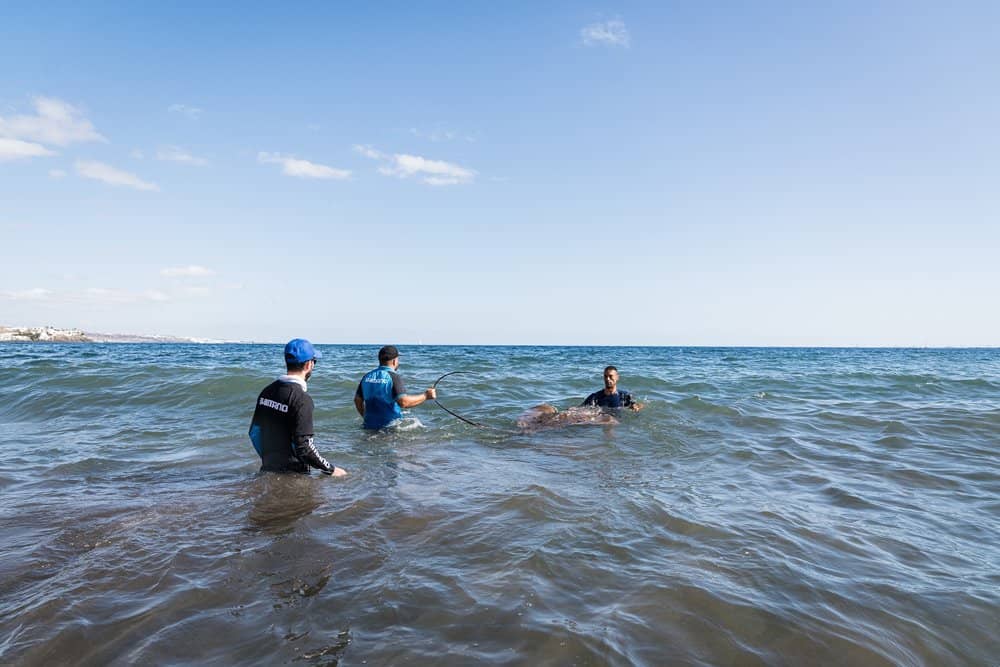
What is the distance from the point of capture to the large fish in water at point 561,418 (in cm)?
1084

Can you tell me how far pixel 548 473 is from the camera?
728 cm

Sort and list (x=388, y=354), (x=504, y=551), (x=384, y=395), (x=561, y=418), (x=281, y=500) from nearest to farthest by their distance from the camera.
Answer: (x=504, y=551) < (x=281, y=500) < (x=388, y=354) < (x=384, y=395) < (x=561, y=418)

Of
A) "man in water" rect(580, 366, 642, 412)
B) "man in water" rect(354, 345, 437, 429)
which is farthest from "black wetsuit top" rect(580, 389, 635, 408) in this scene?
"man in water" rect(354, 345, 437, 429)

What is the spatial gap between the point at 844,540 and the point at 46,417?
1501 centimetres

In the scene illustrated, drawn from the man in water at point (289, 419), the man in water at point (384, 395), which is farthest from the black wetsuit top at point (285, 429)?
the man in water at point (384, 395)

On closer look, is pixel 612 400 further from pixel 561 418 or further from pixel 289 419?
pixel 289 419

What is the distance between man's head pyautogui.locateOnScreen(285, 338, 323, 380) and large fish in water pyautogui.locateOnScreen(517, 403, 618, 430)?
5589mm

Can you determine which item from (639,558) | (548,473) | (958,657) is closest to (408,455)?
(548,473)

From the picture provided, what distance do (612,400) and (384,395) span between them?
5.28m

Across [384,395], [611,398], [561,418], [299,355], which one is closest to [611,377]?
[611,398]

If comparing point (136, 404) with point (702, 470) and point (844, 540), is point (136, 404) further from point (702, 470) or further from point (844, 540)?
point (844, 540)

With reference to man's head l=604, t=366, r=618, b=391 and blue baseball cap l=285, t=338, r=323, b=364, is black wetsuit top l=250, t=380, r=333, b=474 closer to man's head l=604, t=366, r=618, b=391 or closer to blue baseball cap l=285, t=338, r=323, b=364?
blue baseball cap l=285, t=338, r=323, b=364

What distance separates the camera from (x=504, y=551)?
4430 millimetres

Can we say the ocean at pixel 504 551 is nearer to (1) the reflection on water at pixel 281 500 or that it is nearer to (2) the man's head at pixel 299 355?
(1) the reflection on water at pixel 281 500
